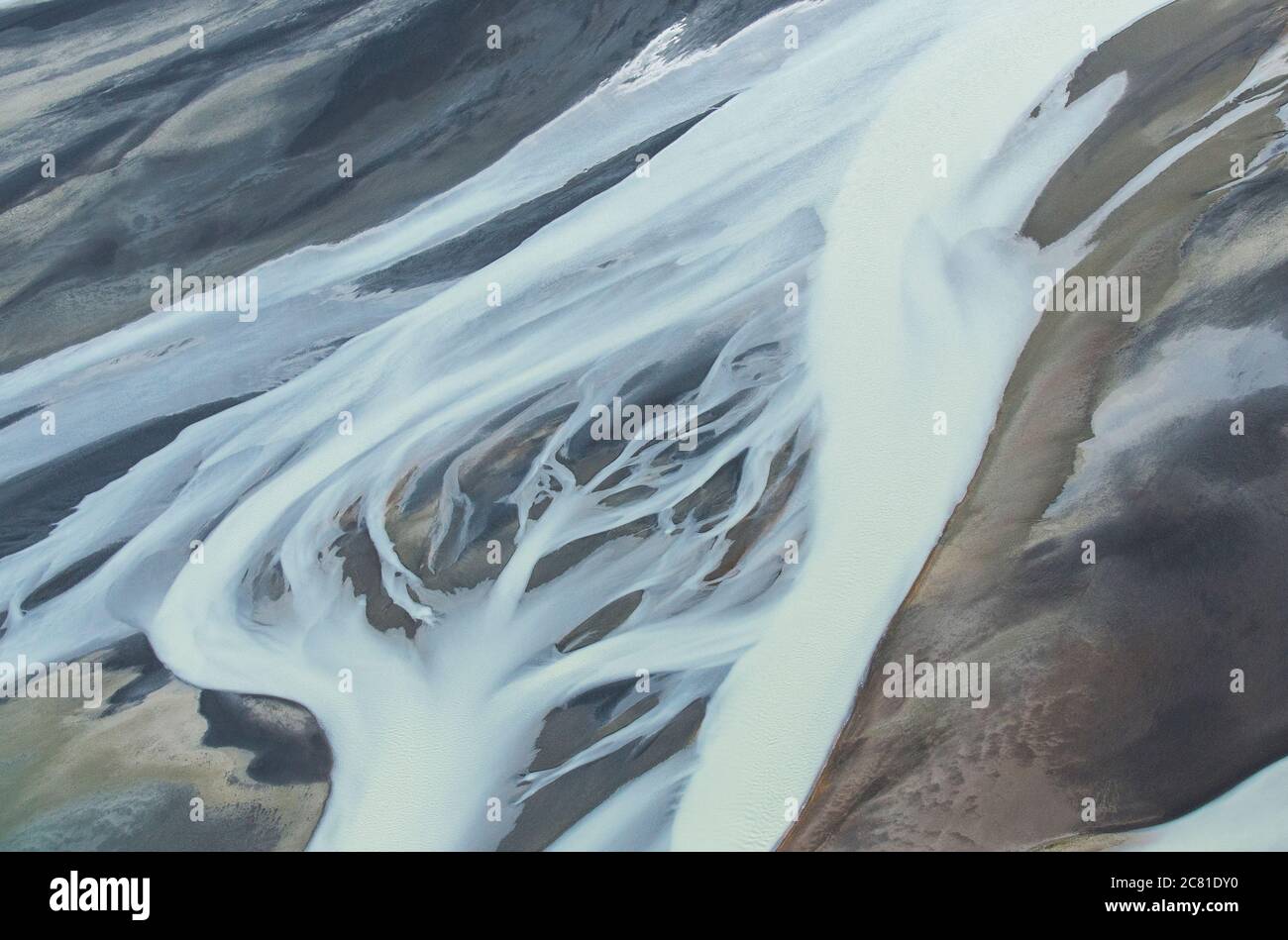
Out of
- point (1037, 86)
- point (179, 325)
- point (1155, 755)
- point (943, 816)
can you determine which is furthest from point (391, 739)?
point (1037, 86)

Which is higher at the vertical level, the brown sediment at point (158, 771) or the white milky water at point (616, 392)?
the white milky water at point (616, 392)

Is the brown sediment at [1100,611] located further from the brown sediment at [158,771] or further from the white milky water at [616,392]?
the brown sediment at [158,771]

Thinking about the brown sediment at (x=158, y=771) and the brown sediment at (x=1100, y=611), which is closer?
the brown sediment at (x=1100, y=611)

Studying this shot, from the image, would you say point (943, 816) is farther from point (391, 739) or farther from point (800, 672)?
point (391, 739)

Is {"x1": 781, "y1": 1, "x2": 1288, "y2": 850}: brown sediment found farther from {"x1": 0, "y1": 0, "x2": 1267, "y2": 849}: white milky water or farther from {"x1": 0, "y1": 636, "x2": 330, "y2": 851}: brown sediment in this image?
{"x1": 0, "y1": 636, "x2": 330, "y2": 851}: brown sediment

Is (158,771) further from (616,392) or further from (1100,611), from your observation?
(1100,611)

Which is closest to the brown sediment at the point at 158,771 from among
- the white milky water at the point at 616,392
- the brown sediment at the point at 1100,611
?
the white milky water at the point at 616,392

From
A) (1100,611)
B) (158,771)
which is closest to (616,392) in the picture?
(1100,611)
